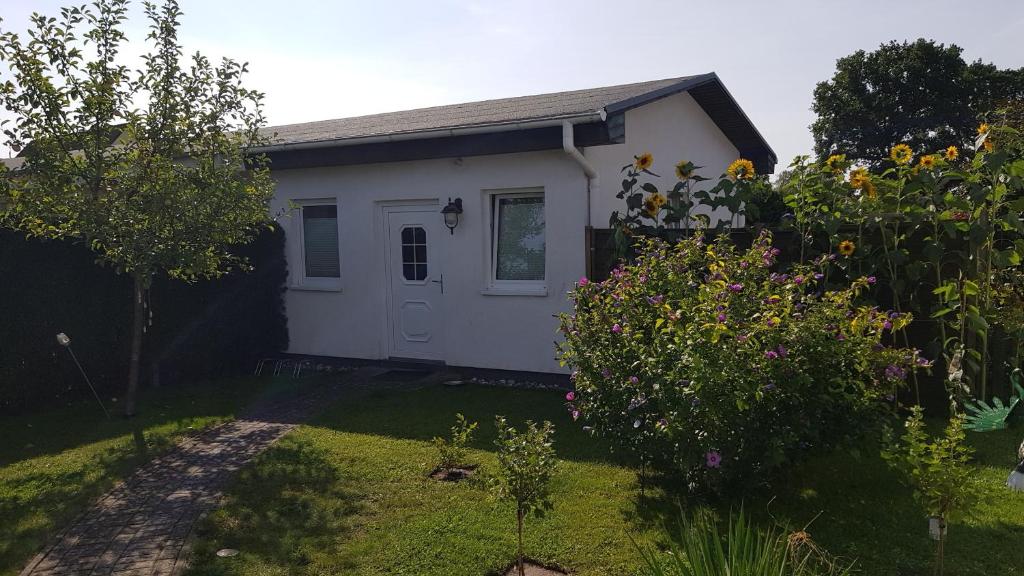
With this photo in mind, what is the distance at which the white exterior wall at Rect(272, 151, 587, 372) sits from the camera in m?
8.02

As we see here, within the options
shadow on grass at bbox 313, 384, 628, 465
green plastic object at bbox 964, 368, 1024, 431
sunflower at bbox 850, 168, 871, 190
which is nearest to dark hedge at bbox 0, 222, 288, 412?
shadow on grass at bbox 313, 384, 628, 465

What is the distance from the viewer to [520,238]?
8484 millimetres

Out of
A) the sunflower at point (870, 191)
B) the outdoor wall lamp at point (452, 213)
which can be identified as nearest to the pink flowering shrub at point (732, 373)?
the sunflower at point (870, 191)

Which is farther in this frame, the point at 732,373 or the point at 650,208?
the point at 650,208

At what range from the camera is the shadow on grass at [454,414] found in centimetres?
579

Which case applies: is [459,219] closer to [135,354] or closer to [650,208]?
[650,208]

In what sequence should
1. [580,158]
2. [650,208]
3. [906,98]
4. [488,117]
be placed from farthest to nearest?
[906,98] < [488,117] < [580,158] < [650,208]

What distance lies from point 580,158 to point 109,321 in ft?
19.1

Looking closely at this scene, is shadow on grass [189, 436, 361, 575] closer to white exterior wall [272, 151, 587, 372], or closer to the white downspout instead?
white exterior wall [272, 151, 587, 372]

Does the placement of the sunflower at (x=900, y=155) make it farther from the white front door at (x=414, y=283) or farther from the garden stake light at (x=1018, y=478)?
the white front door at (x=414, y=283)

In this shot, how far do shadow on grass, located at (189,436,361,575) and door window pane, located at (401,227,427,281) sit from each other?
3.95m

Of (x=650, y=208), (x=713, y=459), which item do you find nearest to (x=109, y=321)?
(x=650, y=208)

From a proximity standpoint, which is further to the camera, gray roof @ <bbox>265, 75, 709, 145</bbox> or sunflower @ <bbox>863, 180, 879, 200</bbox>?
gray roof @ <bbox>265, 75, 709, 145</bbox>

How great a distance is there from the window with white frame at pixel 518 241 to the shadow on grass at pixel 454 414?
4.73ft
